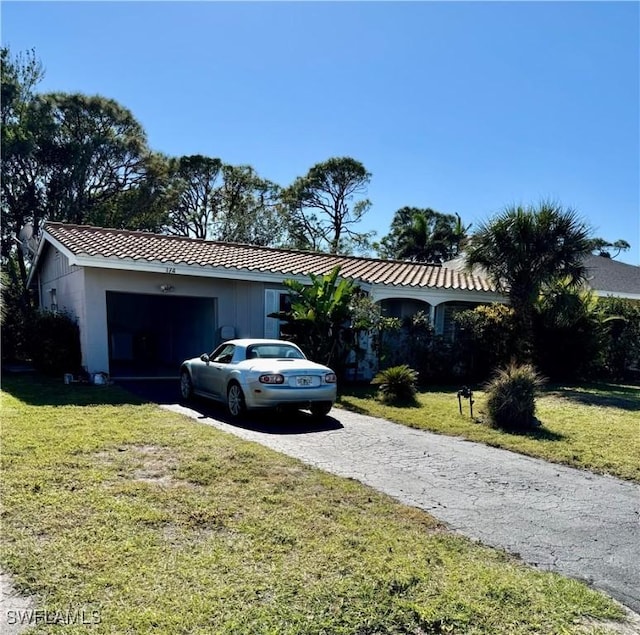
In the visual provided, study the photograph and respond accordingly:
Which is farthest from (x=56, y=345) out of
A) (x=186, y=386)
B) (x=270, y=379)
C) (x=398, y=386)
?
(x=398, y=386)

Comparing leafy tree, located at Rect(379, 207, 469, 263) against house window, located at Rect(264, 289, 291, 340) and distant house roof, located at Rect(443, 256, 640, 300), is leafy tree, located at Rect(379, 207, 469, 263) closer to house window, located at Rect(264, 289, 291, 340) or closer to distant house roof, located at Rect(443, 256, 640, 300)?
distant house roof, located at Rect(443, 256, 640, 300)

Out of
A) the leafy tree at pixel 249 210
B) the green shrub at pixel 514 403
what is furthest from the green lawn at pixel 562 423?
the leafy tree at pixel 249 210

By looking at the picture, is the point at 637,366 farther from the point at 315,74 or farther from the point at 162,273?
the point at 162,273

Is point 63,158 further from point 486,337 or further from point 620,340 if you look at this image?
point 620,340

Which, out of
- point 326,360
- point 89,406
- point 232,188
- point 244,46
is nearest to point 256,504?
point 89,406

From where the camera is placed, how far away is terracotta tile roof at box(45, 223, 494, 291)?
14578 mm

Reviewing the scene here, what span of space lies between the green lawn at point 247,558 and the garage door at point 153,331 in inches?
486

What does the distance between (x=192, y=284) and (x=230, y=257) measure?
166cm

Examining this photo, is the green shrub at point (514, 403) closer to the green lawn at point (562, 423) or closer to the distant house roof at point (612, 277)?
the green lawn at point (562, 423)

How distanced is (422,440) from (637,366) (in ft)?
44.6

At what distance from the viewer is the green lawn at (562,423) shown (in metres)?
7.17

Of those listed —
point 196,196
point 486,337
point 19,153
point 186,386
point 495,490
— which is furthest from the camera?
point 196,196

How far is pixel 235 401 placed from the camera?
9.52 meters

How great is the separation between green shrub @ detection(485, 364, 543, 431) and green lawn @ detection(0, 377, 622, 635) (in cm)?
440
